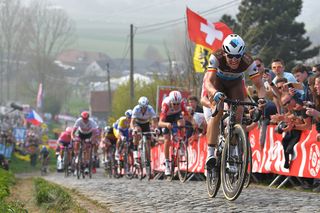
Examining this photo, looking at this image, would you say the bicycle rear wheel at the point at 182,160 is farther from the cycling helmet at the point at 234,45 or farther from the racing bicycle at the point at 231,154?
the cycling helmet at the point at 234,45

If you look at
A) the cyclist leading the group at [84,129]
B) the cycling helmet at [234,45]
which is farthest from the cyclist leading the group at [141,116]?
the cycling helmet at [234,45]

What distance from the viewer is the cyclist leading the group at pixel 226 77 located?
9688 mm

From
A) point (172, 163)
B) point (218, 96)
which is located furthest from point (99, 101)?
point (218, 96)

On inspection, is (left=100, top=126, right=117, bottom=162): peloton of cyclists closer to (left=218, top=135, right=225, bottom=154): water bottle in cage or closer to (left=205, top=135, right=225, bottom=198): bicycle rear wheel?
(left=205, top=135, right=225, bottom=198): bicycle rear wheel

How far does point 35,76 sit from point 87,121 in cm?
13038

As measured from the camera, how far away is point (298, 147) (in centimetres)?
1290

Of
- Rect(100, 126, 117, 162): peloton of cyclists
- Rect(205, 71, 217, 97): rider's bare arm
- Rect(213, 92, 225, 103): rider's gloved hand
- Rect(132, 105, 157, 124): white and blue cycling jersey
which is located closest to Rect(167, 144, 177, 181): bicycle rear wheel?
Rect(132, 105, 157, 124): white and blue cycling jersey

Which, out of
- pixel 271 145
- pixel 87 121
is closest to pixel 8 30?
pixel 87 121

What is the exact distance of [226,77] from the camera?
33.3ft

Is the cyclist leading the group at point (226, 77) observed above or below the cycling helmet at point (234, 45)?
below

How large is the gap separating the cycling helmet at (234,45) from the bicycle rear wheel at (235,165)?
3.08 feet

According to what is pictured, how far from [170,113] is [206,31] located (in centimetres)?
920

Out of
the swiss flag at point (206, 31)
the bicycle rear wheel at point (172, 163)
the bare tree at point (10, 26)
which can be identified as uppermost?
the bare tree at point (10, 26)

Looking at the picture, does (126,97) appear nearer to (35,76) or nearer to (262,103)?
(35,76)
